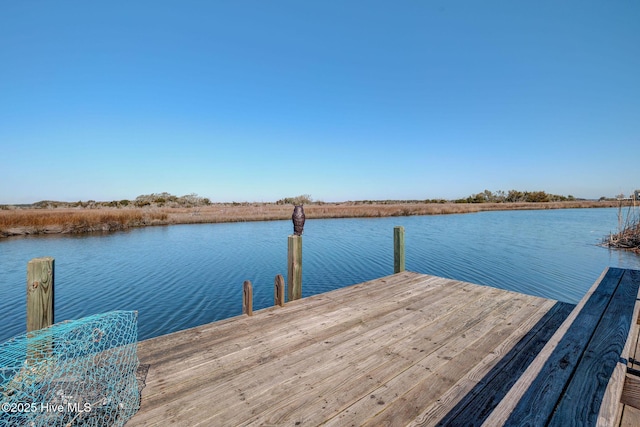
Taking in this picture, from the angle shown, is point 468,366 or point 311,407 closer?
point 311,407

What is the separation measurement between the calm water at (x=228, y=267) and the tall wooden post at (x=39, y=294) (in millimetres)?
3365

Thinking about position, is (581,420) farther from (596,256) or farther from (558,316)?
(596,256)

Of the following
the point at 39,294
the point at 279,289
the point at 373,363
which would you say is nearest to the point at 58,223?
the point at 39,294

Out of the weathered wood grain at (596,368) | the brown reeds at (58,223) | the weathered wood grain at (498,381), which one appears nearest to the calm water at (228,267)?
the brown reeds at (58,223)

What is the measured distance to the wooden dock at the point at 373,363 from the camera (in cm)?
210

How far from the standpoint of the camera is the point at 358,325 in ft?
12.5

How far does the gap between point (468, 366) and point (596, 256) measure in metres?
14.4

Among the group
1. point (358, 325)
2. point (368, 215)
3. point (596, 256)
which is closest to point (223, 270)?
point (358, 325)

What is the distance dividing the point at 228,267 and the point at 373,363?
30.3 ft

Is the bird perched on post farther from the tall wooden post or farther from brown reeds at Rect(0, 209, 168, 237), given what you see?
brown reeds at Rect(0, 209, 168, 237)

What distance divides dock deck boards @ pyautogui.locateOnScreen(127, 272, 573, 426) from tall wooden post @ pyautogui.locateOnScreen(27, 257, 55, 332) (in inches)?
37.0

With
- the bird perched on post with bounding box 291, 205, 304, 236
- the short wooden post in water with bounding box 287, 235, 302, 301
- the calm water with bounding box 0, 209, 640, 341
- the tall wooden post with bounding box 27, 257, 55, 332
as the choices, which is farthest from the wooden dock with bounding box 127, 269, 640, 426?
the calm water with bounding box 0, 209, 640, 341

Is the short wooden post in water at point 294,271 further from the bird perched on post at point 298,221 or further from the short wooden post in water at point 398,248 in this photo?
the short wooden post in water at point 398,248

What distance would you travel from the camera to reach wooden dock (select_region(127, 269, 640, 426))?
210cm
